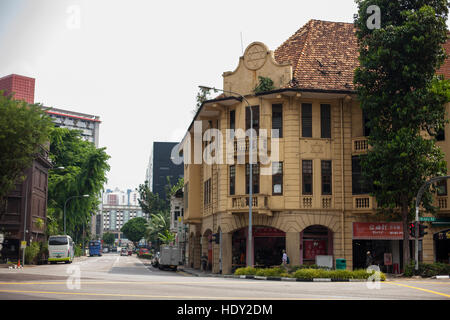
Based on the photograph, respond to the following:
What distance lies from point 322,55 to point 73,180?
1572 inches

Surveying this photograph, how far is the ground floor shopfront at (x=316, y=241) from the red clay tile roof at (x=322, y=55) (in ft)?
29.2

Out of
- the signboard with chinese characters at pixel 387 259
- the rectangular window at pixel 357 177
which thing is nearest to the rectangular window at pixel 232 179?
the rectangular window at pixel 357 177

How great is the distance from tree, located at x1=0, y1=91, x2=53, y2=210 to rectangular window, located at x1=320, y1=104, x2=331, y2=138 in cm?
1869

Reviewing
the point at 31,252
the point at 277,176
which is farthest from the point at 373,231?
the point at 31,252

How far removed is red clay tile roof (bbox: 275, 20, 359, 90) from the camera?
37125 millimetres

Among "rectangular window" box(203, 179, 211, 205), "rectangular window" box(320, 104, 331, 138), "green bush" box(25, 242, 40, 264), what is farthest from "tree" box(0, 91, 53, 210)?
Result: "rectangular window" box(320, 104, 331, 138)

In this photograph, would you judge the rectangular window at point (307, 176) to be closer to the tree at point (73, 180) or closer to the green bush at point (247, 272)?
the green bush at point (247, 272)

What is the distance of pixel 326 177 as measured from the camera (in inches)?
1432

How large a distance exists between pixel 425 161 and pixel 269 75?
12.2 metres

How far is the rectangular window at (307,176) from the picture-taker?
1425 inches

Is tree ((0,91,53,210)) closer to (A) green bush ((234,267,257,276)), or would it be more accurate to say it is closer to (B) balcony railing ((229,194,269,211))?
(B) balcony railing ((229,194,269,211))

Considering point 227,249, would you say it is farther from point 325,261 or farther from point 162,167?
point 162,167
